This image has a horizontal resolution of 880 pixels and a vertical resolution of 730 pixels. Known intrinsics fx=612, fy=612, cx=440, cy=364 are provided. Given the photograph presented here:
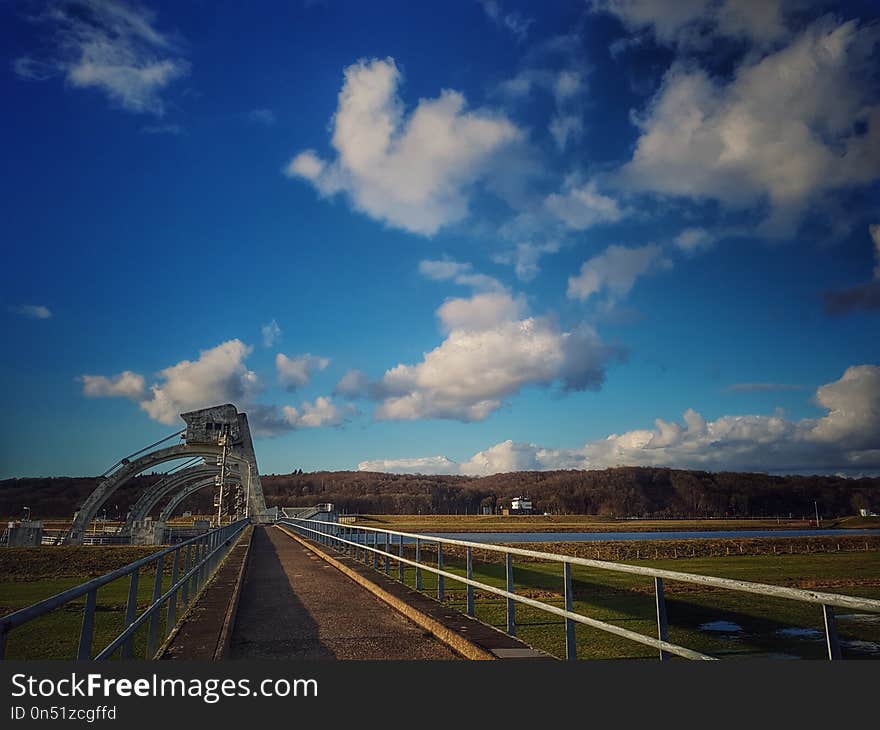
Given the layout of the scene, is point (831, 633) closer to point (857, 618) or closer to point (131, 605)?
point (131, 605)

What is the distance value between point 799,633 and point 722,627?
1344mm

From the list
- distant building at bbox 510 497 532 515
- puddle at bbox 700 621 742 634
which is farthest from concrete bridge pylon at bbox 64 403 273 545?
distant building at bbox 510 497 532 515

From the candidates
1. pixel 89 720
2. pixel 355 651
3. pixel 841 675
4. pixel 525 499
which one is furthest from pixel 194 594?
pixel 525 499

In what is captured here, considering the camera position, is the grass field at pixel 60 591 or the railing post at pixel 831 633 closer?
the railing post at pixel 831 633

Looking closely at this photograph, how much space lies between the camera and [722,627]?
12.3 meters

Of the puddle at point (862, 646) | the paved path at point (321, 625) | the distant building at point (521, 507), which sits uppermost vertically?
the paved path at point (321, 625)

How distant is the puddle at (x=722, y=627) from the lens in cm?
1185

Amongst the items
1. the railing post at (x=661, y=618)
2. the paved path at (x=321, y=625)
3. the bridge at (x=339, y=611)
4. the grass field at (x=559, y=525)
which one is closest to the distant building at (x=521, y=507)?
the grass field at (x=559, y=525)

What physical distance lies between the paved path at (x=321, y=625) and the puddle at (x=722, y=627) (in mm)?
6732

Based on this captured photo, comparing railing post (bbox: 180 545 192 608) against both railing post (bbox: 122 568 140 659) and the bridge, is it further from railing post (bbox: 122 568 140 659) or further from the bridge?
railing post (bbox: 122 568 140 659)

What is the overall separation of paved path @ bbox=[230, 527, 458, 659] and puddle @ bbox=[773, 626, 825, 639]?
765 cm

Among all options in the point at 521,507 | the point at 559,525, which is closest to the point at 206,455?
the point at 559,525

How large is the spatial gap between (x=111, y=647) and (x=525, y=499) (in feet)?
662

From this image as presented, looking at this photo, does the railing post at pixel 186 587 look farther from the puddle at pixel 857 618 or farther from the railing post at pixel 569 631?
the puddle at pixel 857 618
